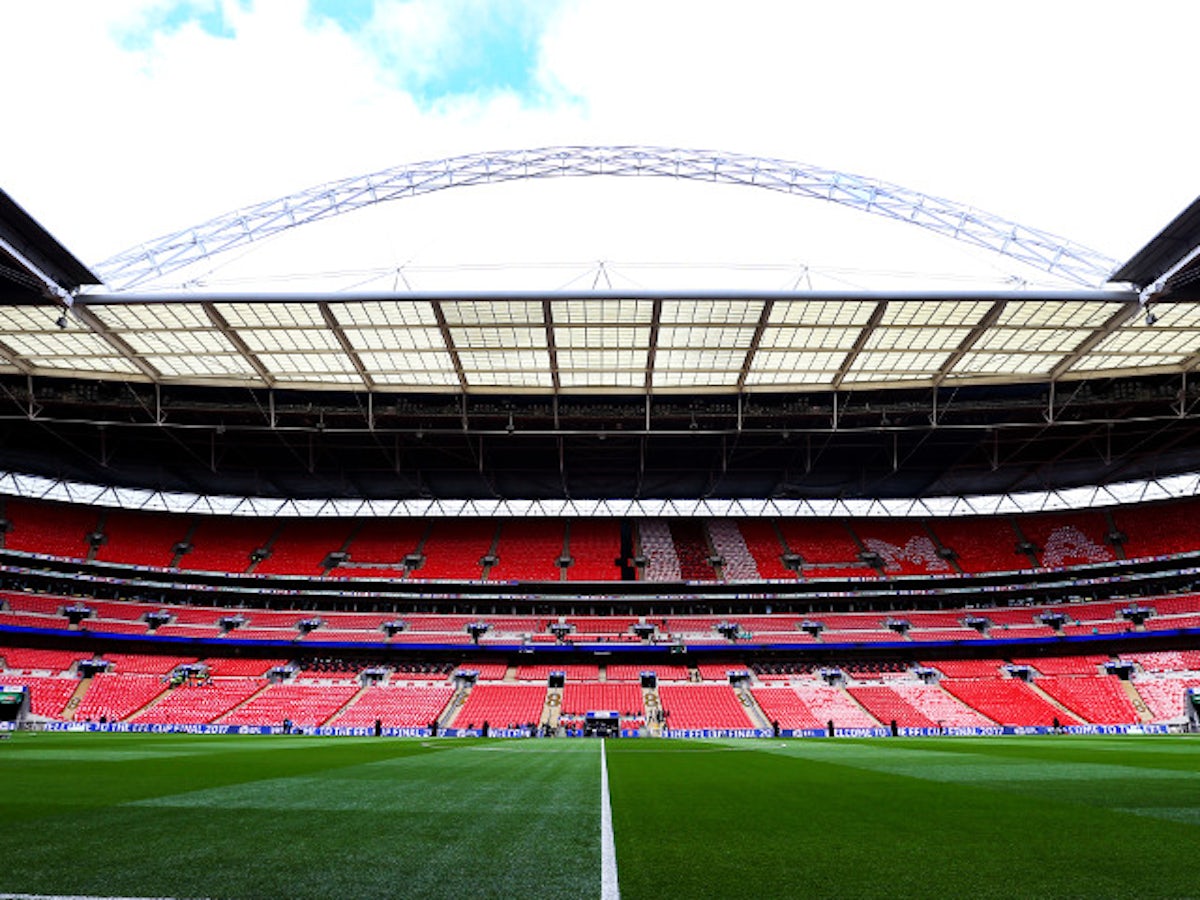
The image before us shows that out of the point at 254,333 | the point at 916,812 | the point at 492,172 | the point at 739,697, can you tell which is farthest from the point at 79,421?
the point at 916,812

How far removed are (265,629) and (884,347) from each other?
136ft

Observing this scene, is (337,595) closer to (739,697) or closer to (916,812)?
(739,697)

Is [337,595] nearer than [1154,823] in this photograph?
No

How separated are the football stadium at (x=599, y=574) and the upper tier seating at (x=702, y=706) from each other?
1.13ft

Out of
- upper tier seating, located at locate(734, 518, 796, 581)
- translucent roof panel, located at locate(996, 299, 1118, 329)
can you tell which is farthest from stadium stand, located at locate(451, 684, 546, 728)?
translucent roof panel, located at locate(996, 299, 1118, 329)

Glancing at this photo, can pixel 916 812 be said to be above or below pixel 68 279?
below

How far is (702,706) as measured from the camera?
43.9 meters

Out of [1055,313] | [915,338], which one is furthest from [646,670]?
[1055,313]

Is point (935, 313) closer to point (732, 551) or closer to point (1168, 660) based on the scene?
point (1168, 660)

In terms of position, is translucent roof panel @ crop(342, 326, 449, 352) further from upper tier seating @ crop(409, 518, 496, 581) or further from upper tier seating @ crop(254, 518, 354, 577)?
upper tier seating @ crop(254, 518, 354, 577)

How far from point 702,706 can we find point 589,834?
3878 centimetres

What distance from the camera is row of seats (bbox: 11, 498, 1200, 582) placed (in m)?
53.4

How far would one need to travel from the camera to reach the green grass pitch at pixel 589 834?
16.5 ft

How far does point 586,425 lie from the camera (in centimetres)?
4628
